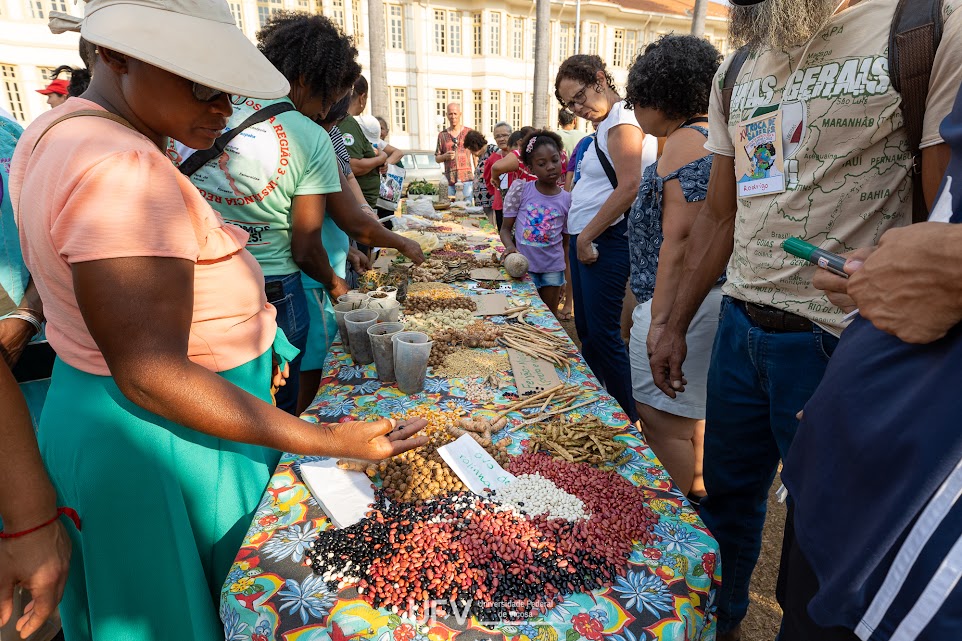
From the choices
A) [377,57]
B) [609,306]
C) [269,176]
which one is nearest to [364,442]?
[269,176]

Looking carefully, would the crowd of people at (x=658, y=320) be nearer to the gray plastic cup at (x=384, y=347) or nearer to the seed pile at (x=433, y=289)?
the gray plastic cup at (x=384, y=347)

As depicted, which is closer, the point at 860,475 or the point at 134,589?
the point at 860,475

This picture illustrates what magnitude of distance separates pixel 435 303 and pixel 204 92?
1847 millimetres

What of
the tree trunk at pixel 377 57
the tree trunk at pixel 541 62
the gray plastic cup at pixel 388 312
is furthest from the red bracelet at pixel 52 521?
the tree trunk at pixel 541 62

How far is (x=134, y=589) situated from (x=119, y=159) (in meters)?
0.97

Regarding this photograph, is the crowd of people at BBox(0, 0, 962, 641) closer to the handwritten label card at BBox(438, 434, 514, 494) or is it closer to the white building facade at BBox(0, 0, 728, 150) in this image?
the handwritten label card at BBox(438, 434, 514, 494)

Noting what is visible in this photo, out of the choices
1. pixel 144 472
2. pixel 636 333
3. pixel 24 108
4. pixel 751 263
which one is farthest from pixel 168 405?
pixel 24 108

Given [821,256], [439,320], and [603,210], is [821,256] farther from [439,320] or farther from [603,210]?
[603,210]

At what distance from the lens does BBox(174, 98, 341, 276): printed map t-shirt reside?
6.68 ft

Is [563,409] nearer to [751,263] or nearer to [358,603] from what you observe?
[751,263]

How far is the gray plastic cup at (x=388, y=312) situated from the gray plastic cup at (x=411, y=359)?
0.29 meters

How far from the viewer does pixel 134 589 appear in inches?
46.8

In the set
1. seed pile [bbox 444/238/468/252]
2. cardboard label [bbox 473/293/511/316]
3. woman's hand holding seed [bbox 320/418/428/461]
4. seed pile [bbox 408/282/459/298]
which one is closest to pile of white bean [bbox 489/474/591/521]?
woman's hand holding seed [bbox 320/418/428/461]

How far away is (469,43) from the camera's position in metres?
25.8
